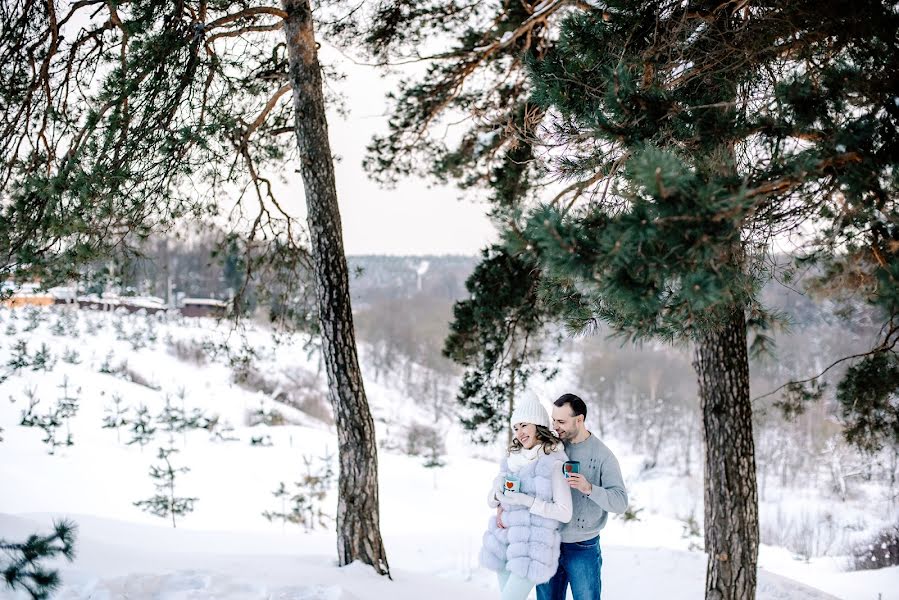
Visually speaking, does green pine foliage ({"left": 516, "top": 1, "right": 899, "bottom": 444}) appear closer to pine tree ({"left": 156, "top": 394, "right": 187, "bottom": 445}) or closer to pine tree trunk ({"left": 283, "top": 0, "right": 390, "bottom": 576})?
pine tree trunk ({"left": 283, "top": 0, "right": 390, "bottom": 576})

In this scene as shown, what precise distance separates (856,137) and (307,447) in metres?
10.2

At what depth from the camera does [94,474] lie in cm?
852

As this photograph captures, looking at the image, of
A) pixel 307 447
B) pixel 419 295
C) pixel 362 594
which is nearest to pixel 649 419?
pixel 419 295

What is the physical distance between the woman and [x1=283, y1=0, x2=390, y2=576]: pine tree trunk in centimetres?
154

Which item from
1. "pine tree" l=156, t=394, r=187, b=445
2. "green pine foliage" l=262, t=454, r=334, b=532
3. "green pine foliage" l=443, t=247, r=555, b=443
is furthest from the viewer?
"pine tree" l=156, t=394, r=187, b=445

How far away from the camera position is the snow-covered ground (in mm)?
3814

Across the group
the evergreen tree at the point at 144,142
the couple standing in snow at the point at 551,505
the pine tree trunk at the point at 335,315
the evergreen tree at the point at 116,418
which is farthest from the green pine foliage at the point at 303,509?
the couple standing in snow at the point at 551,505

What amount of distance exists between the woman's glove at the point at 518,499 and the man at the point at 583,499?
28 centimetres

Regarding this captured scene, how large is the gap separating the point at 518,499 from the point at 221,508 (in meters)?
7.12

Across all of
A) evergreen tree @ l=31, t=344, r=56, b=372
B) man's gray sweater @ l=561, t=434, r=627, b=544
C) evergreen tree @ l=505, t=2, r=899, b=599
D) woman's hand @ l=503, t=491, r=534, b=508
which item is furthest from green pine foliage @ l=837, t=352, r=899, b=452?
evergreen tree @ l=31, t=344, r=56, b=372

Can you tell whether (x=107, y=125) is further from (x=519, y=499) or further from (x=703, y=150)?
(x=703, y=150)

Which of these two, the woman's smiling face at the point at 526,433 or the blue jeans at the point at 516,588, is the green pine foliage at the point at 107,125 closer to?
the woman's smiling face at the point at 526,433

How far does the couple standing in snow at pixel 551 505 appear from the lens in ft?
9.20

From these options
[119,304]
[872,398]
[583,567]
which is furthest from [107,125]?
[119,304]
